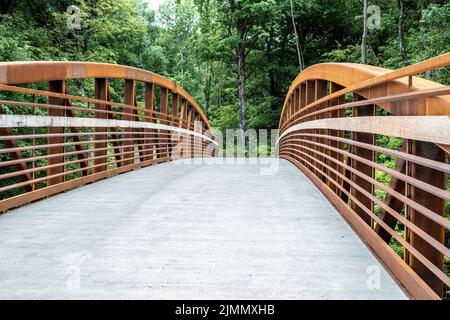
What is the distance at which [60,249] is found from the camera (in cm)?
412

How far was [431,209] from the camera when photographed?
3143mm

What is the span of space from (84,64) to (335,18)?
24468 mm

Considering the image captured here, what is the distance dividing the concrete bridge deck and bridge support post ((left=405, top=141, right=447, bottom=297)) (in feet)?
0.73

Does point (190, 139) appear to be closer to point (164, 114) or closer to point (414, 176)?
point (164, 114)

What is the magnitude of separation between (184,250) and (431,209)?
1.98 meters

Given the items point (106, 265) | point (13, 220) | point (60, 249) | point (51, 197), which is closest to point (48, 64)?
point (51, 197)

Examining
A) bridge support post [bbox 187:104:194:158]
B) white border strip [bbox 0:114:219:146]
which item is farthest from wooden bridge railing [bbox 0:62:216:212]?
bridge support post [bbox 187:104:194:158]

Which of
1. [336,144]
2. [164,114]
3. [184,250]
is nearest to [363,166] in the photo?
[336,144]

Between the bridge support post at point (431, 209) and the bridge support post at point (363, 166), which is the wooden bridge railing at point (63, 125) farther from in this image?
the bridge support post at point (431, 209)

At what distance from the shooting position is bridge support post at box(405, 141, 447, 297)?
306cm

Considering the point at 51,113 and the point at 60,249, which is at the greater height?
the point at 51,113

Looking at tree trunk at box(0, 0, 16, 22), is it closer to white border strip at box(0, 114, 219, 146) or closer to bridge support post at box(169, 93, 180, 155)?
bridge support post at box(169, 93, 180, 155)

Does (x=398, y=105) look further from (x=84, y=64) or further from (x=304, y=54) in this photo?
(x=304, y=54)
